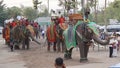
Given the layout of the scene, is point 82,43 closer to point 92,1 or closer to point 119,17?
point 92,1

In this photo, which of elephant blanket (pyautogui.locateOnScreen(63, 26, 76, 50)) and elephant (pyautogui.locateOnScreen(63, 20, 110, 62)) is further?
elephant blanket (pyautogui.locateOnScreen(63, 26, 76, 50))

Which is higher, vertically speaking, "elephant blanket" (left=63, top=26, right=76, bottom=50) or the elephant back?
"elephant blanket" (left=63, top=26, right=76, bottom=50)

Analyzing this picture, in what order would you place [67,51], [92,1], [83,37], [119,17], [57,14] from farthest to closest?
[119,17]
[92,1]
[57,14]
[67,51]
[83,37]

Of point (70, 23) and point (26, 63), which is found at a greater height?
point (70, 23)

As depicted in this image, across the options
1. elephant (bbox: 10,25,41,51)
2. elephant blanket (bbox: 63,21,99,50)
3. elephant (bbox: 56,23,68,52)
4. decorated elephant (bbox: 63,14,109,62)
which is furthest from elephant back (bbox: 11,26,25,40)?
decorated elephant (bbox: 63,14,109,62)

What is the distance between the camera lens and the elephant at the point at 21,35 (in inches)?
1163

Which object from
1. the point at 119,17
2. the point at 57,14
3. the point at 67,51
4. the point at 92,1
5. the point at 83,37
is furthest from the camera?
the point at 119,17

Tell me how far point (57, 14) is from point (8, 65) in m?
8.31

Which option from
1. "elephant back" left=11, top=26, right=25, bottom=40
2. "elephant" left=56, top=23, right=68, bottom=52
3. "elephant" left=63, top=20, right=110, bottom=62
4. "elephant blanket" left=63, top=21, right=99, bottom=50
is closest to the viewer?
"elephant" left=63, top=20, right=110, bottom=62

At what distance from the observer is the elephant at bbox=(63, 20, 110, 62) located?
18.9 meters

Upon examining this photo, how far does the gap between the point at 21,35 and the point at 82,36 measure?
11.3 meters

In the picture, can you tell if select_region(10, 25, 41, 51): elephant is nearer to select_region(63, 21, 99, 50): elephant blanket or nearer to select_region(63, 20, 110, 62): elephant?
select_region(63, 21, 99, 50): elephant blanket

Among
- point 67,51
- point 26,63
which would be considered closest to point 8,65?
point 26,63

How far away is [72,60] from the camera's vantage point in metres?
20.3
